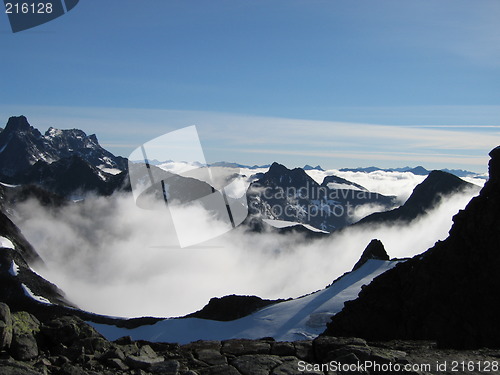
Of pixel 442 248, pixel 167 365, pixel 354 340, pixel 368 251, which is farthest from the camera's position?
pixel 368 251

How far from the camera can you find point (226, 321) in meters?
80.9

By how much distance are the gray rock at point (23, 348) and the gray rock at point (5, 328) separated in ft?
0.68

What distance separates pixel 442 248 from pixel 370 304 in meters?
9.93

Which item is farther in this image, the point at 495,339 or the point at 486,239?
the point at 486,239

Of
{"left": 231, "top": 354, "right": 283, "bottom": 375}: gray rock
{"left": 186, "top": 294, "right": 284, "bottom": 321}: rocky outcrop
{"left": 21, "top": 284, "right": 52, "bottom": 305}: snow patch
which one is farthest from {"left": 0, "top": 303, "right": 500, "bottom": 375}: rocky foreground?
{"left": 21, "top": 284, "right": 52, "bottom": 305}: snow patch

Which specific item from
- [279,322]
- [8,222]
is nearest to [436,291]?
[279,322]

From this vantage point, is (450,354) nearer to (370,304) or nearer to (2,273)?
(370,304)

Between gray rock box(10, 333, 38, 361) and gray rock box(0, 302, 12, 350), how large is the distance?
208 mm

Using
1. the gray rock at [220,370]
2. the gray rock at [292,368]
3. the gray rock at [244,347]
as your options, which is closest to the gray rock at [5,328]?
the gray rock at [220,370]

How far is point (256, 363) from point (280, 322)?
59211 mm

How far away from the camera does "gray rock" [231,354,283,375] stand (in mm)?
14648

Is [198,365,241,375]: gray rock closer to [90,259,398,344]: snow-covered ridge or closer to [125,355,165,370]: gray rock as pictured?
[125,355,165,370]: gray rock

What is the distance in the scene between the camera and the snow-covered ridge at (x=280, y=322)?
67.3 meters

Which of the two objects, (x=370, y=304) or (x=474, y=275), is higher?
(x=474, y=275)
